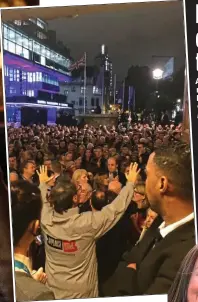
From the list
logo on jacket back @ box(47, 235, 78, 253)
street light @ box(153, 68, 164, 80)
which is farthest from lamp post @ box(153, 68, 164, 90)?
logo on jacket back @ box(47, 235, 78, 253)

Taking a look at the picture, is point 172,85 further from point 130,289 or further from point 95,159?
point 130,289

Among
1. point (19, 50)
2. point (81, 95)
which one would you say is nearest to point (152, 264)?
point (81, 95)

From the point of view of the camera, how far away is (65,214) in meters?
1.45

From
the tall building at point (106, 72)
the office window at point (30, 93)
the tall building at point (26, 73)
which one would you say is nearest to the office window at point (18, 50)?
the tall building at point (26, 73)

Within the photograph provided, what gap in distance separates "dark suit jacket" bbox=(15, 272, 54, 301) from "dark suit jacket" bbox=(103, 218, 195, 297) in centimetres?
20

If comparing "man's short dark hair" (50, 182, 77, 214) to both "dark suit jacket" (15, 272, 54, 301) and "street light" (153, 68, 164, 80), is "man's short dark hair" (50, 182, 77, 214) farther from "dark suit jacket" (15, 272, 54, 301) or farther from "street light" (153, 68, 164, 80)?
"street light" (153, 68, 164, 80)

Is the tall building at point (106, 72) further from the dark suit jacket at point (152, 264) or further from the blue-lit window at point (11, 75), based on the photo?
the dark suit jacket at point (152, 264)

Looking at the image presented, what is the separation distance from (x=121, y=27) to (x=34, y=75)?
1.07ft

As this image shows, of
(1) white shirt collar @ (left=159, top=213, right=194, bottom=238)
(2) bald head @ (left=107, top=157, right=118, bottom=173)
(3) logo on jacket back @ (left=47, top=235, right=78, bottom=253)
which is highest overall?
(2) bald head @ (left=107, top=157, right=118, bottom=173)

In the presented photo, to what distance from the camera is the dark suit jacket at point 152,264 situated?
1.46 metres

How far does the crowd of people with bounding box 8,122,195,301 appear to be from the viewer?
1447 mm

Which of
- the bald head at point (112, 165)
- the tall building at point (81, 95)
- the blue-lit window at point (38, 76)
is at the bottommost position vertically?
the bald head at point (112, 165)

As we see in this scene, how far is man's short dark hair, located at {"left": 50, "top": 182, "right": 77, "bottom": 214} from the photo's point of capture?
4.76ft

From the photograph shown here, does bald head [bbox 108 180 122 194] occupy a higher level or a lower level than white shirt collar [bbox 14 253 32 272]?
higher
